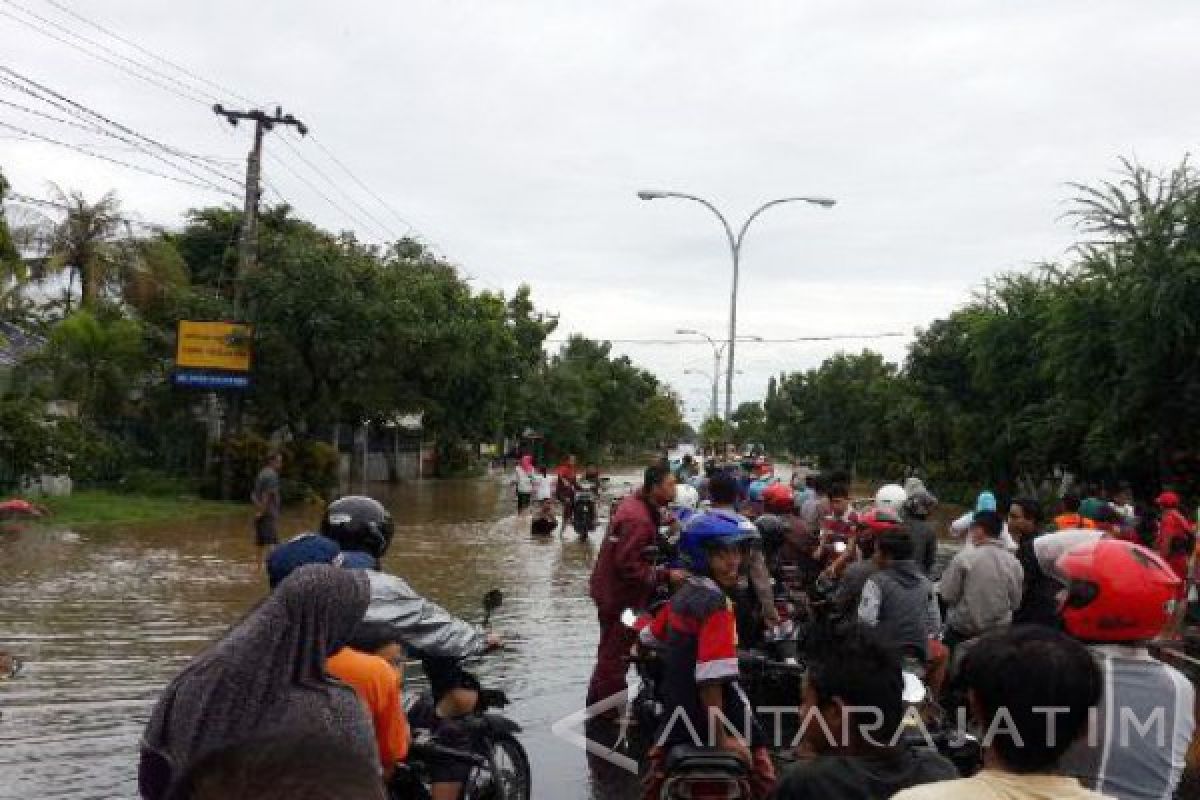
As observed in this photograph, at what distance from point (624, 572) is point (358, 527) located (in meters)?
3.53

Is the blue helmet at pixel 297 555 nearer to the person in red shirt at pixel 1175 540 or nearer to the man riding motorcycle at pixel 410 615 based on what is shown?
the man riding motorcycle at pixel 410 615

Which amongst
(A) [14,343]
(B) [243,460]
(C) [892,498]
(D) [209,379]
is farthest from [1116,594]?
(A) [14,343]

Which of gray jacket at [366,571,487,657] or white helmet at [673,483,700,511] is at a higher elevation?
white helmet at [673,483,700,511]

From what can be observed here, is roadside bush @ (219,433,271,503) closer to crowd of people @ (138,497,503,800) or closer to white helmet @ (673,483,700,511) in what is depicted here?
white helmet @ (673,483,700,511)

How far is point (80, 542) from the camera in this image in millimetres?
19344

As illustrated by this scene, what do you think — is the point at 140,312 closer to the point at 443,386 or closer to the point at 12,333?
the point at 12,333

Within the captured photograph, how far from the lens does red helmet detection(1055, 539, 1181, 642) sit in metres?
3.25

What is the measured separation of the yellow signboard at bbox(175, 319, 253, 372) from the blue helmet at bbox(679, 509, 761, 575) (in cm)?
2381

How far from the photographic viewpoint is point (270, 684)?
9.53 ft

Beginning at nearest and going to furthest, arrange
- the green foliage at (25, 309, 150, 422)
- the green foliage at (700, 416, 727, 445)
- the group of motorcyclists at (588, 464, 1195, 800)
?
the group of motorcyclists at (588, 464, 1195, 800) → the green foliage at (25, 309, 150, 422) → the green foliage at (700, 416, 727, 445)

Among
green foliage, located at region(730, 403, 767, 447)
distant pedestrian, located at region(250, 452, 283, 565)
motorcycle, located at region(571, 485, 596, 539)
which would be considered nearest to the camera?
distant pedestrian, located at region(250, 452, 283, 565)

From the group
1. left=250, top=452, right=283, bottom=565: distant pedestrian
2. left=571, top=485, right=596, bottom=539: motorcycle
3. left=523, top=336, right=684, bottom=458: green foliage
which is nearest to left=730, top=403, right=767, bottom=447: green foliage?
left=523, top=336, right=684, bottom=458: green foliage

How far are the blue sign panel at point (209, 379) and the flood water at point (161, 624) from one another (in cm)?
448

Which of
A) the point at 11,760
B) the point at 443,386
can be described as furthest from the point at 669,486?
the point at 443,386
